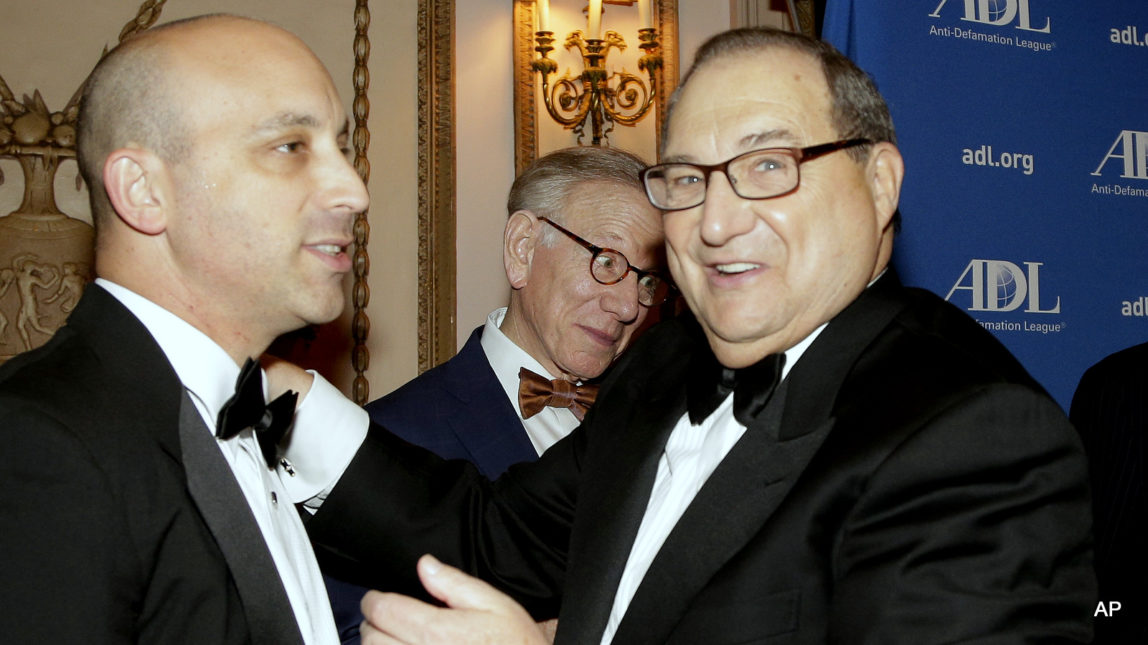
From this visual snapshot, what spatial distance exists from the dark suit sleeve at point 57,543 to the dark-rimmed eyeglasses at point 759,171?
1053 mm

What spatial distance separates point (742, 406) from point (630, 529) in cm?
33

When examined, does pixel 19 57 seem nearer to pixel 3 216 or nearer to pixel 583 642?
pixel 3 216

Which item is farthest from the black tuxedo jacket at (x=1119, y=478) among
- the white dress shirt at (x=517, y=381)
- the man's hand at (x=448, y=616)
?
the man's hand at (x=448, y=616)

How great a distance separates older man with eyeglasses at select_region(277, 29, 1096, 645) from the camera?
138 centimetres

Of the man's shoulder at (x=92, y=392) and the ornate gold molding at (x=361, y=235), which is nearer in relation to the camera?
the man's shoulder at (x=92, y=392)

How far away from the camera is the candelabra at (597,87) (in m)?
4.72

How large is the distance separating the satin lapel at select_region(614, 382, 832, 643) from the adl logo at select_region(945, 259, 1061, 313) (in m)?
1.57

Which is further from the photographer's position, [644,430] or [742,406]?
[644,430]

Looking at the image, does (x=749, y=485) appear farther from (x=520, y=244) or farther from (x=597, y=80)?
(x=597, y=80)

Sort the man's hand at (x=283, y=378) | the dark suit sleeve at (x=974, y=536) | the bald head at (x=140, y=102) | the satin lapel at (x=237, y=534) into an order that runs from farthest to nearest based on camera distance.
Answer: the man's hand at (x=283, y=378) → the bald head at (x=140, y=102) → the satin lapel at (x=237, y=534) → the dark suit sleeve at (x=974, y=536)

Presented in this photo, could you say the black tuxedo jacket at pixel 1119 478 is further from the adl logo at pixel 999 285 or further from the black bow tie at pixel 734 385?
the black bow tie at pixel 734 385

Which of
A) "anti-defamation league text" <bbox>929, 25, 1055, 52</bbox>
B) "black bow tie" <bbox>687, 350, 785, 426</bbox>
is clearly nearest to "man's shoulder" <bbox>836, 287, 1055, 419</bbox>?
"black bow tie" <bbox>687, 350, 785, 426</bbox>

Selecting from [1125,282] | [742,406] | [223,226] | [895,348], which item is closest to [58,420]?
[223,226]

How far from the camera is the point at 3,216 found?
4113mm
